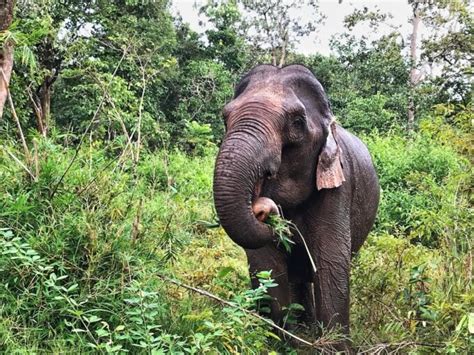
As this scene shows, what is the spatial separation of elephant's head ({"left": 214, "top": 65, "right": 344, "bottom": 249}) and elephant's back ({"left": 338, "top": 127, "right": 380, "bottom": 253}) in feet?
1.17

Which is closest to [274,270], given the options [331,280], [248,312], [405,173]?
[331,280]

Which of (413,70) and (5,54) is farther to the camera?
(413,70)

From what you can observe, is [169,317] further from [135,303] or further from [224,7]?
[224,7]

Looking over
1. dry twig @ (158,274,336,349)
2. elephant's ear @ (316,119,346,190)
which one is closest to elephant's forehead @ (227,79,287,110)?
elephant's ear @ (316,119,346,190)

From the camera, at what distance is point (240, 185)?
3092 mm

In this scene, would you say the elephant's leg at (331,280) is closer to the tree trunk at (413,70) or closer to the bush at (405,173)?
the bush at (405,173)

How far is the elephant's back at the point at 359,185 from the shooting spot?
4191 millimetres

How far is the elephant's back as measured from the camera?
13.8 ft

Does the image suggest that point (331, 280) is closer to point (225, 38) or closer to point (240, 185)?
point (240, 185)

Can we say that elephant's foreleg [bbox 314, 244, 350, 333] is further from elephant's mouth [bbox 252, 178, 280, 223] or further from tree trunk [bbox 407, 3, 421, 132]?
tree trunk [bbox 407, 3, 421, 132]

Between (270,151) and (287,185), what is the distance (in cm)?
37


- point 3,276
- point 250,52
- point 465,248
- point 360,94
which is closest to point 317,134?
point 465,248

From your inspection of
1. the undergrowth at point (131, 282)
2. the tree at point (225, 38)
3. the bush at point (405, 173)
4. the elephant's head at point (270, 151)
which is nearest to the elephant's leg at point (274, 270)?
the undergrowth at point (131, 282)

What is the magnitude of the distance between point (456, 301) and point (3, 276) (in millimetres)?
2367
